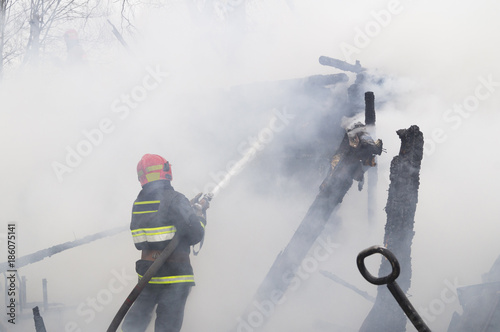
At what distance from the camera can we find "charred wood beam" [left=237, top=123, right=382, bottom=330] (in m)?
4.01

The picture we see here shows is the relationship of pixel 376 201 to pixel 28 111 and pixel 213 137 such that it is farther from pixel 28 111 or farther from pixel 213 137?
pixel 28 111

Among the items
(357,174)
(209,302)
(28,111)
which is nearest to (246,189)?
(209,302)

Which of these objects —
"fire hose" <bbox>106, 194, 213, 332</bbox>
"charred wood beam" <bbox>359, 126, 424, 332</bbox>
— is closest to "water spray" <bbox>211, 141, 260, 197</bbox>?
"fire hose" <bbox>106, 194, 213, 332</bbox>

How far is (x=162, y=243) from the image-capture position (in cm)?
407

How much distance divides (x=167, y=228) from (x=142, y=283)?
0.52m

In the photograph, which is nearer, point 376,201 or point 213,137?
point 376,201

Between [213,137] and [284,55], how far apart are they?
10.4 feet

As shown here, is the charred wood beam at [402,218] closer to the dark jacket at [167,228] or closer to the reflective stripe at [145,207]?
the dark jacket at [167,228]

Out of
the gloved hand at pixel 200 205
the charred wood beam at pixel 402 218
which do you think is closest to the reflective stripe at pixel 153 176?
the gloved hand at pixel 200 205

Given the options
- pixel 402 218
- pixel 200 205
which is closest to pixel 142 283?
pixel 200 205

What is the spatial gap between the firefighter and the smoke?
1148 mm

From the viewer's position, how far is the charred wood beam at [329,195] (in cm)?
401

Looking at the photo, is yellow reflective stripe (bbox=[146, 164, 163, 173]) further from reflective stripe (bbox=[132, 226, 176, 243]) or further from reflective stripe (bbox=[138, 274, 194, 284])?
reflective stripe (bbox=[138, 274, 194, 284])

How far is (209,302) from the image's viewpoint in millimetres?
6441
